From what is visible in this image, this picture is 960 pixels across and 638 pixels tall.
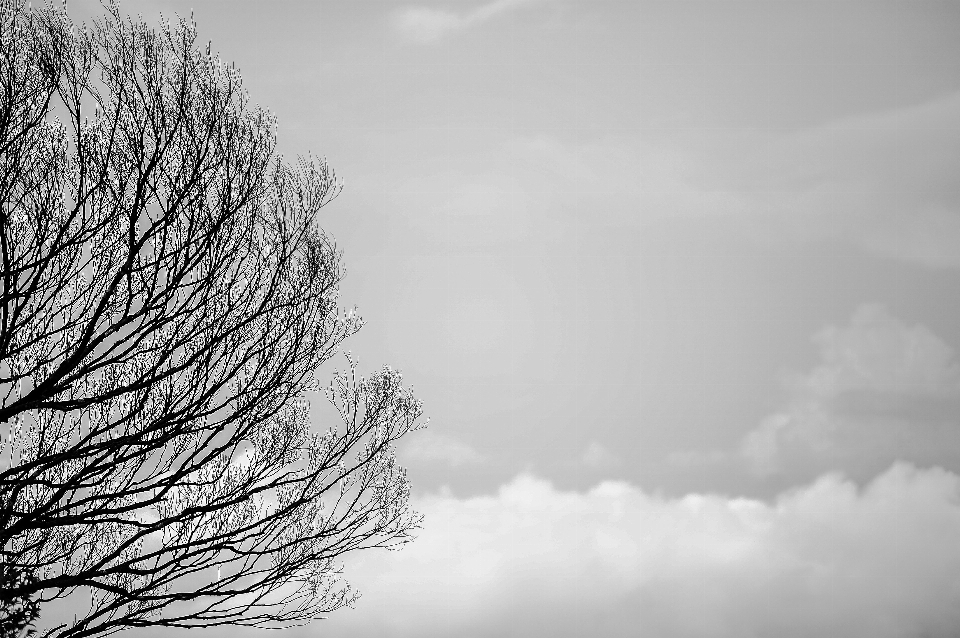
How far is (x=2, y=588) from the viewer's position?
632 cm

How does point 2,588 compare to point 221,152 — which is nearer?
point 2,588

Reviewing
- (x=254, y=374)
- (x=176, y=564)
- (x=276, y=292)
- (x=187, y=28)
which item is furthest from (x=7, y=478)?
(x=187, y=28)

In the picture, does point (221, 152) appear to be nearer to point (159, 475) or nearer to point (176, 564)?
point (159, 475)

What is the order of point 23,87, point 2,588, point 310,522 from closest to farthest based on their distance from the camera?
point 2,588 < point 23,87 < point 310,522

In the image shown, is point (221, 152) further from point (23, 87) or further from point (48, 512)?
point (48, 512)

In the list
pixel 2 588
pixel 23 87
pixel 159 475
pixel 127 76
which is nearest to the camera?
pixel 2 588

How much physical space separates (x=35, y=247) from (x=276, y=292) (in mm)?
2409

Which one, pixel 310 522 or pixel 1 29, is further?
pixel 310 522

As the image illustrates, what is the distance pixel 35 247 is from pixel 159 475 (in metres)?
2.74

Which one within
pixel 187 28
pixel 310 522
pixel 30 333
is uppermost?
pixel 187 28

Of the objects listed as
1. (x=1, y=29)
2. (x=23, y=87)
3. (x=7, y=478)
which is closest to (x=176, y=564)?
(x=7, y=478)

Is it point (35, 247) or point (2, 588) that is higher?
point (35, 247)

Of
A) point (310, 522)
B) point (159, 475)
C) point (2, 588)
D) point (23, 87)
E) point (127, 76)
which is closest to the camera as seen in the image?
point (2, 588)

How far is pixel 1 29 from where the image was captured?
23.6ft
